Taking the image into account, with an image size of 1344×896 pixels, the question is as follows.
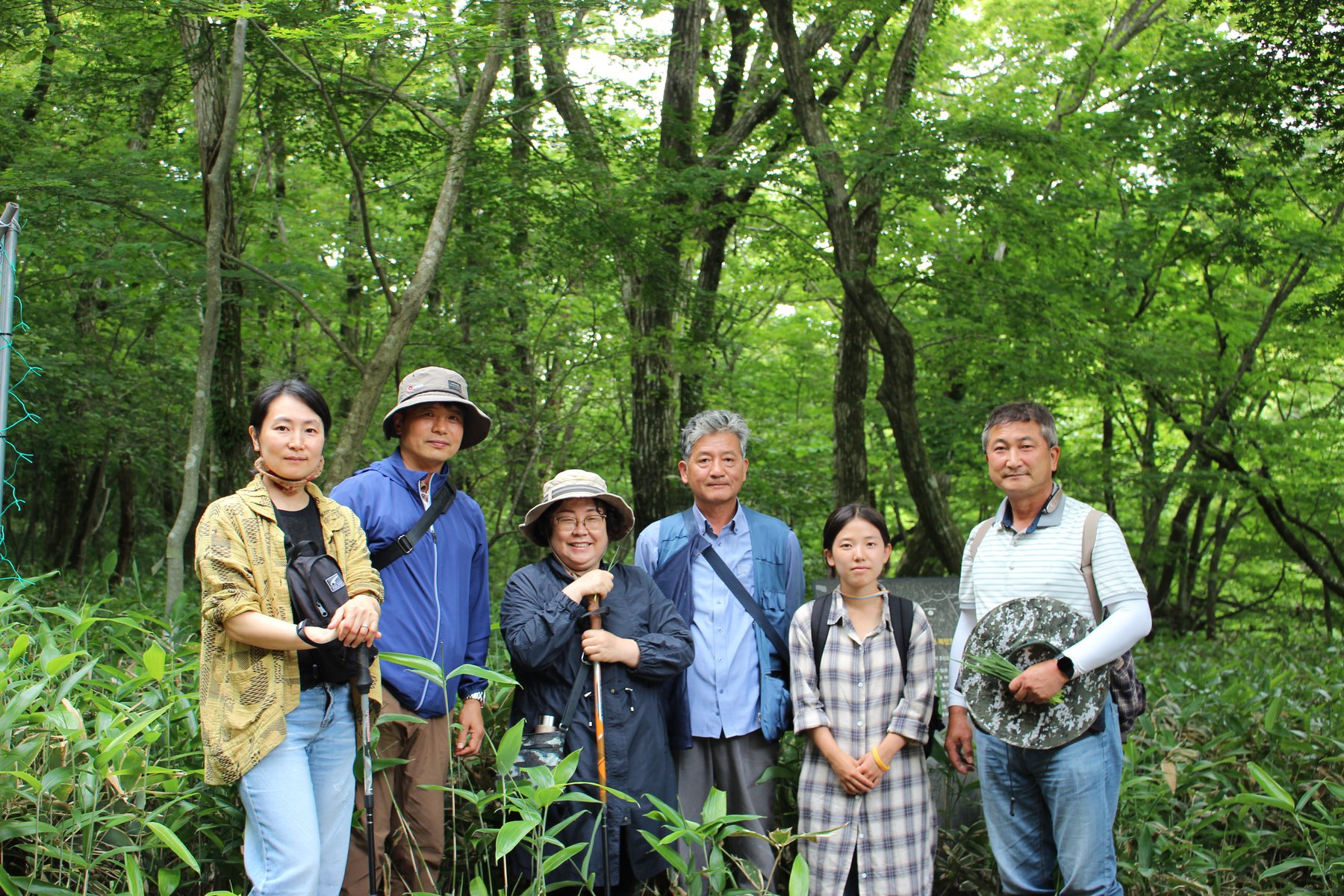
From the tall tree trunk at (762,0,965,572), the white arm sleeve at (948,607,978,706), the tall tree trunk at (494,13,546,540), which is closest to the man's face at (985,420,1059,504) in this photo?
the white arm sleeve at (948,607,978,706)

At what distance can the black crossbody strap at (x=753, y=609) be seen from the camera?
3.09m

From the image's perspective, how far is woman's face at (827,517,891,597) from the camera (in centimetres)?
295

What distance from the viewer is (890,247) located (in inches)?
364

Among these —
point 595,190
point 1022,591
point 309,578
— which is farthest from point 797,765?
point 595,190

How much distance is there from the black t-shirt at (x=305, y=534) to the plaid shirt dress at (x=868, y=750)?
4.65 feet

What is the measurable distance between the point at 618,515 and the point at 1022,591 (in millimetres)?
1276

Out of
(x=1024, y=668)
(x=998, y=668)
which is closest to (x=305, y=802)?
(x=998, y=668)

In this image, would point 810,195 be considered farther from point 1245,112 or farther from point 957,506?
point 957,506

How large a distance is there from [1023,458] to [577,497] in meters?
1.33

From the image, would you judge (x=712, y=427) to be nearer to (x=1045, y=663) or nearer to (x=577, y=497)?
(x=577, y=497)

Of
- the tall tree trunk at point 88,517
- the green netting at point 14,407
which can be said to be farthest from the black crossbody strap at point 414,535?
the tall tree trunk at point 88,517

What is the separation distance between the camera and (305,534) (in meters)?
2.44

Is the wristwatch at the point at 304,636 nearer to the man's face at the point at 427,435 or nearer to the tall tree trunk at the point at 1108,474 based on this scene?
the man's face at the point at 427,435

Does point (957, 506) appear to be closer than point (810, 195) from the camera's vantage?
No
